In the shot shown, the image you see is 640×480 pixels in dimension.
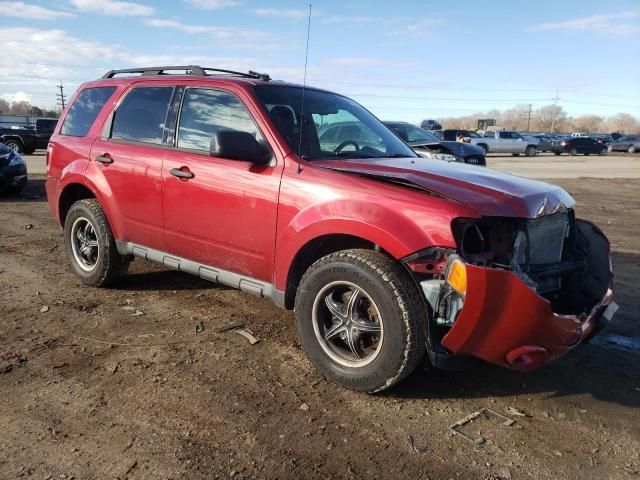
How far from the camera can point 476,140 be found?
34.4m

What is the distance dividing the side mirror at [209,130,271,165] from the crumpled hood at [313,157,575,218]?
0.37 metres

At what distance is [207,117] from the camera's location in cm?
419

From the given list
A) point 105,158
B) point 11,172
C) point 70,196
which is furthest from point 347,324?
point 11,172

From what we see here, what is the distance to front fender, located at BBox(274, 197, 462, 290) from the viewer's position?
290 centimetres

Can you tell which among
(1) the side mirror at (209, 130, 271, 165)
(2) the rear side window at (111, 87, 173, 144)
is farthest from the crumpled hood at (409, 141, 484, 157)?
(1) the side mirror at (209, 130, 271, 165)

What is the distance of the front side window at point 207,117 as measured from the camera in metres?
4.00

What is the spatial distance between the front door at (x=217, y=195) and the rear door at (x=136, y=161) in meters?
0.17

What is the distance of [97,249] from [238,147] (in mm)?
2436

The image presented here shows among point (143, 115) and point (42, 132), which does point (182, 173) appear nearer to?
point (143, 115)

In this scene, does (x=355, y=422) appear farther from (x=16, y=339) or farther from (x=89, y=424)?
(x=16, y=339)

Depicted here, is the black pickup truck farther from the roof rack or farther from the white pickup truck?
the white pickup truck

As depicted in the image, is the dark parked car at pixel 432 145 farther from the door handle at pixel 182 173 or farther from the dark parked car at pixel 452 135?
the dark parked car at pixel 452 135

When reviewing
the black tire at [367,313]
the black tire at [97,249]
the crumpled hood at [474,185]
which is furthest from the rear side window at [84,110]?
the black tire at [367,313]

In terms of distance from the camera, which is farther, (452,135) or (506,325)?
(452,135)
